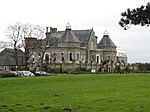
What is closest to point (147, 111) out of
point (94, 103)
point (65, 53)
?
point (94, 103)

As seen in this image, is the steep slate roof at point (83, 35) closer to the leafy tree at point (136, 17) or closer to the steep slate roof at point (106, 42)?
the steep slate roof at point (106, 42)

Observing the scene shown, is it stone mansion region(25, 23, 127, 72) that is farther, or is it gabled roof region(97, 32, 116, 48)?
gabled roof region(97, 32, 116, 48)

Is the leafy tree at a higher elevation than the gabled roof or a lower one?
lower

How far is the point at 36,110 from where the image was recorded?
790 inches

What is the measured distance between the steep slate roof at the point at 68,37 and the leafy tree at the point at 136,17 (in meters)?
95.6

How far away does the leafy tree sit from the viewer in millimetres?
19922

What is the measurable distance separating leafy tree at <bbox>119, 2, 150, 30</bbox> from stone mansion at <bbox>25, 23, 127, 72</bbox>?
281 ft

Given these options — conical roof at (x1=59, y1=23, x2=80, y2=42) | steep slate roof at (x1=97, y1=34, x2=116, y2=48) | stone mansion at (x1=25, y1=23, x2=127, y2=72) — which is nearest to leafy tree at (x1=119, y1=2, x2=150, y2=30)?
stone mansion at (x1=25, y1=23, x2=127, y2=72)

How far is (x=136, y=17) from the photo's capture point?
20375mm

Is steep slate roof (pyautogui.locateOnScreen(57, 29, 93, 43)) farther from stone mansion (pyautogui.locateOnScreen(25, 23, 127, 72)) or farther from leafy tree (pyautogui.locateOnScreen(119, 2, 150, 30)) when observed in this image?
leafy tree (pyautogui.locateOnScreen(119, 2, 150, 30))

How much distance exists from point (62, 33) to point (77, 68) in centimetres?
1712

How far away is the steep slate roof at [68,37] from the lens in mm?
116544

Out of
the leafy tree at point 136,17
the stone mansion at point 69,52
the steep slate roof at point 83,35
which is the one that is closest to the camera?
the leafy tree at point 136,17

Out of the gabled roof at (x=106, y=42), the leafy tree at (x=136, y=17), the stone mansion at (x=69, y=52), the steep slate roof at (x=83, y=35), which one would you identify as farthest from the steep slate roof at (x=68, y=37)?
the leafy tree at (x=136, y=17)
